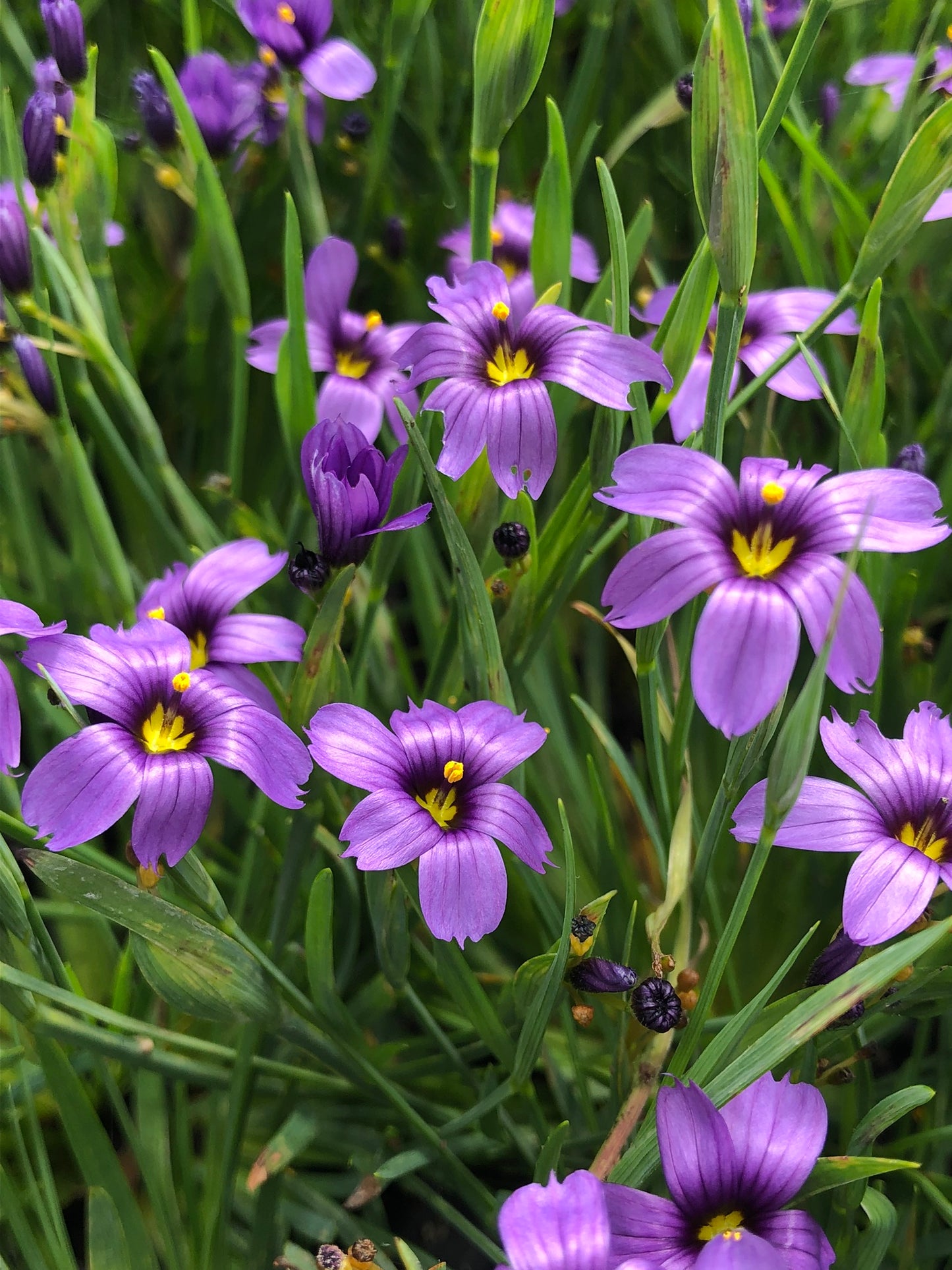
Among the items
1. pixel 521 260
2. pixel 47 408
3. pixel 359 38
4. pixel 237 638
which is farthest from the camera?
pixel 359 38

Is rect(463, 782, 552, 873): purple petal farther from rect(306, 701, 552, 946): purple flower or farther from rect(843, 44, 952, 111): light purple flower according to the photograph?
rect(843, 44, 952, 111): light purple flower

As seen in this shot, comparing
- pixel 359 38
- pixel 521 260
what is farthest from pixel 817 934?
pixel 359 38

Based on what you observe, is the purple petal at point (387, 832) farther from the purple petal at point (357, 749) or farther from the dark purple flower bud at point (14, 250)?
the dark purple flower bud at point (14, 250)

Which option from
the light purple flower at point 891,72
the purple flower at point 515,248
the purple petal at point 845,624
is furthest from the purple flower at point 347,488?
the light purple flower at point 891,72

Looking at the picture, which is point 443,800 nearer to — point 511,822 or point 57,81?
point 511,822

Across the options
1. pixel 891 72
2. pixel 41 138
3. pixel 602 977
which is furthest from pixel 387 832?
pixel 891 72

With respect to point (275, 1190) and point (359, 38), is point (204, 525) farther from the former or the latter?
point (359, 38)

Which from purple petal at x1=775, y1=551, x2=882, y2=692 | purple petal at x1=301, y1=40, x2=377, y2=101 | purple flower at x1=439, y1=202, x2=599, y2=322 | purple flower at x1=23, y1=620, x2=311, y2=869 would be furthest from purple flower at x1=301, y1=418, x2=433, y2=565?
purple petal at x1=301, y1=40, x2=377, y2=101
